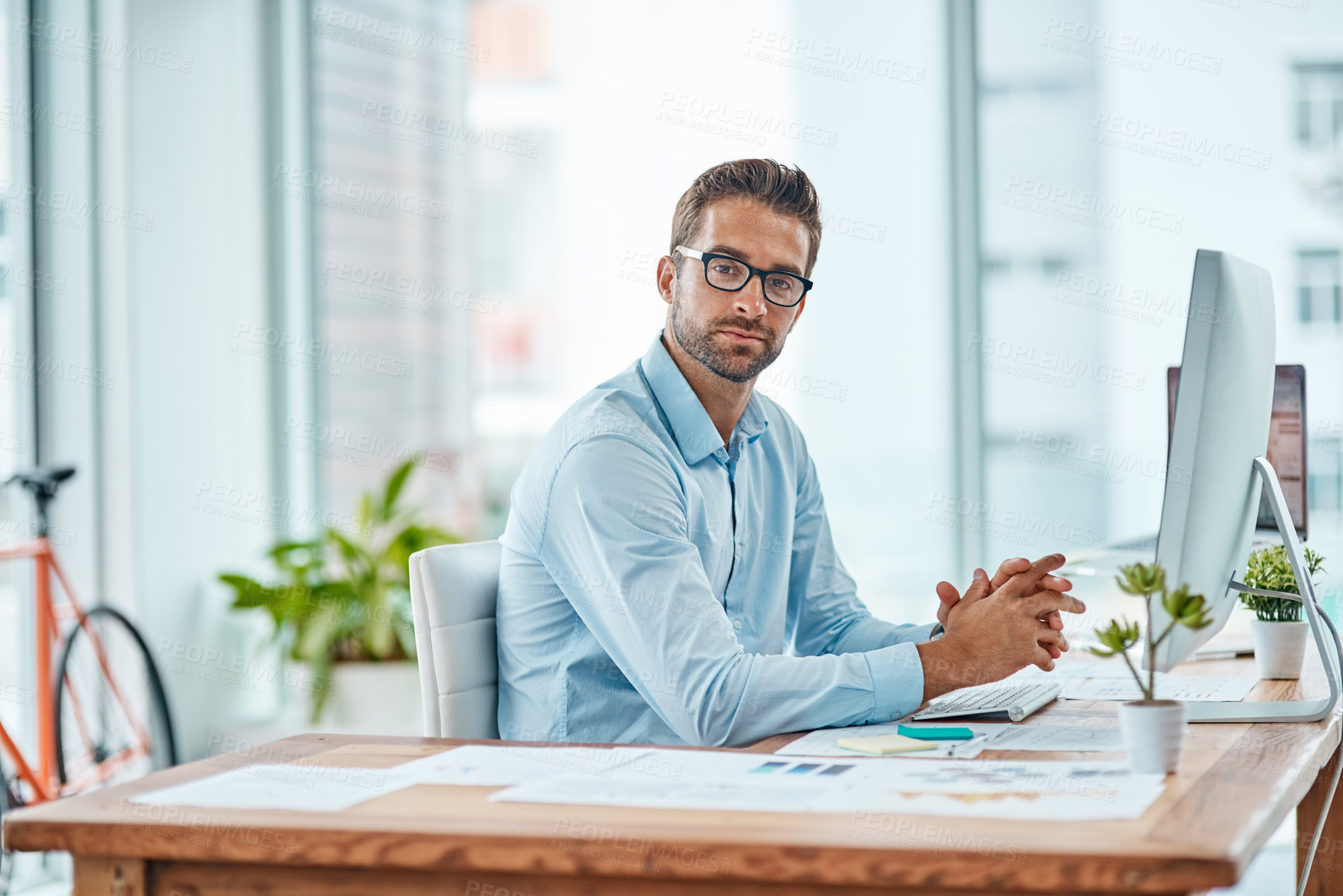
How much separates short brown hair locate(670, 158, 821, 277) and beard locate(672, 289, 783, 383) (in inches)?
5.3

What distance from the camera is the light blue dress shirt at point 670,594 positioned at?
4.55 ft

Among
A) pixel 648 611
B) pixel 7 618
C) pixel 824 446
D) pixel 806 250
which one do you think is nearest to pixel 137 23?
pixel 7 618

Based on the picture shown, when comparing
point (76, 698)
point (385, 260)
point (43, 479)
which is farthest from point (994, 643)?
point (385, 260)

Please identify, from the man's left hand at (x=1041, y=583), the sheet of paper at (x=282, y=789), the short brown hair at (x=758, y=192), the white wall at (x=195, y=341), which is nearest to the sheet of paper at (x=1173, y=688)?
the man's left hand at (x=1041, y=583)

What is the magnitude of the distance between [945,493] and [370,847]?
114 inches

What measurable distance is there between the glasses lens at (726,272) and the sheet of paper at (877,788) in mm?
775

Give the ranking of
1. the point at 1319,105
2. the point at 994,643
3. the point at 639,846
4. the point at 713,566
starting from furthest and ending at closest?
the point at 1319,105, the point at 713,566, the point at 994,643, the point at 639,846

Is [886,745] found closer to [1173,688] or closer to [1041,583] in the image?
[1041,583]

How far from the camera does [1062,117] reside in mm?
3549

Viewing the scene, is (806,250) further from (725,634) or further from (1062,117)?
(1062,117)

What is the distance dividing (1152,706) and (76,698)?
9.09 feet

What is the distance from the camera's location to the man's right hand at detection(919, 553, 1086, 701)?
4.62 feet

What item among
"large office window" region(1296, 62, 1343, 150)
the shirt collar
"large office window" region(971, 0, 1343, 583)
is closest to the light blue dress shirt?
the shirt collar

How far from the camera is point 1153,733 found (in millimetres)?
1071
